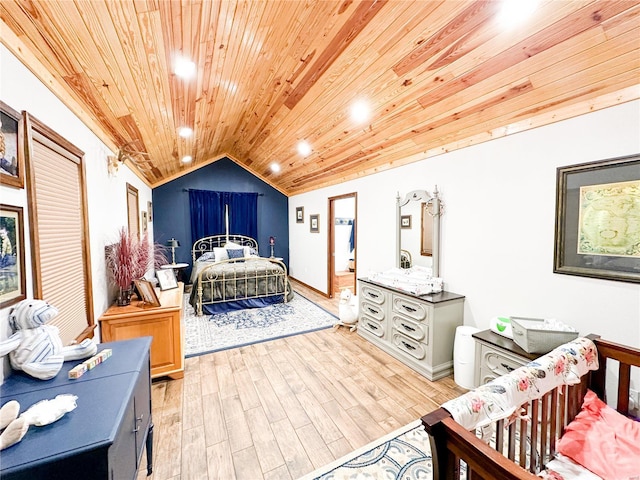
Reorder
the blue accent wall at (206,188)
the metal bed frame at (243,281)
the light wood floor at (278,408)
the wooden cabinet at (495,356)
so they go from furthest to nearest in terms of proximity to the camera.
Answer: the blue accent wall at (206,188) → the metal bed frame at (243,281) → the wooden cabinet at (495,356) → the light wood floor at (278,408)

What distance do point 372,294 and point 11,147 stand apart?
10.3 ft

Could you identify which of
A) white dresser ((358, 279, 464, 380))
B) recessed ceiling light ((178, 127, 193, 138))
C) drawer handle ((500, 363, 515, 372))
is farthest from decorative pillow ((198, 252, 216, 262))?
drawer handle ((500, 363, 515, 372))

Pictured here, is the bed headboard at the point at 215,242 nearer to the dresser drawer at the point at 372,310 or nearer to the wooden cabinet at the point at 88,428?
the dresser drawer at the point at 372,310

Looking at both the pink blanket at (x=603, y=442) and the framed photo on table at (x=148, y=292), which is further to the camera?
the framed photo on table at (x=148, y=292)

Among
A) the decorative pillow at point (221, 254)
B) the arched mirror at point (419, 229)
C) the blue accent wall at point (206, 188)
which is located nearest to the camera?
the arched mirror at point (419, 229)

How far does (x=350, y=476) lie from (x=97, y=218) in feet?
8.87

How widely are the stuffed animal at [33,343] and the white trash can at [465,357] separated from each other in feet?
9.07

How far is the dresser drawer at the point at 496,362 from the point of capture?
1936 millimetres

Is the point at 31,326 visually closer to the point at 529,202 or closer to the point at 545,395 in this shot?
the point at 545,395

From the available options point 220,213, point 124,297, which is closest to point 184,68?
point 124,297

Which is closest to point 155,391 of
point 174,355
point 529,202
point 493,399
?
point 174,355

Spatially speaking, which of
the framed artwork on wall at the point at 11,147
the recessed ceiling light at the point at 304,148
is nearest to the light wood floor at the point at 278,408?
the framed artwork on wall at the point at 11,147

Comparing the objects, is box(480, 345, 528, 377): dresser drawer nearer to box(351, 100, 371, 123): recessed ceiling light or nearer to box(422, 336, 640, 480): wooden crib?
box(422, 336, 640, 480): wooden crib

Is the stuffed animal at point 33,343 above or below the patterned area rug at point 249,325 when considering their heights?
above
